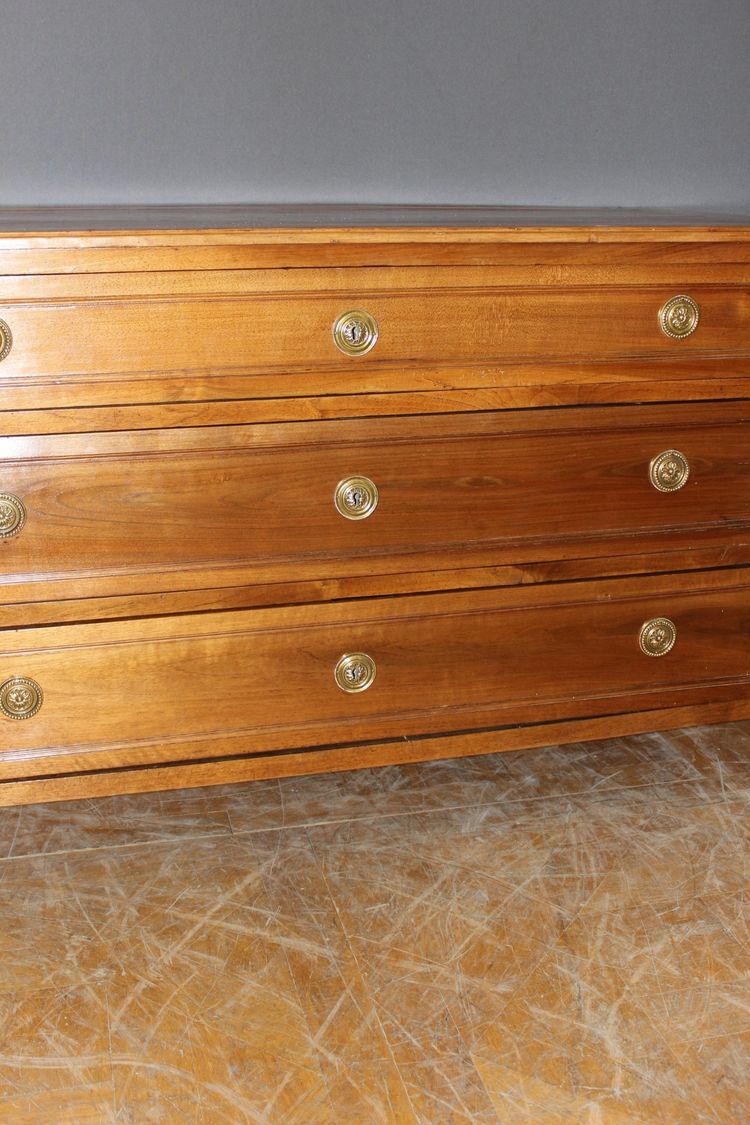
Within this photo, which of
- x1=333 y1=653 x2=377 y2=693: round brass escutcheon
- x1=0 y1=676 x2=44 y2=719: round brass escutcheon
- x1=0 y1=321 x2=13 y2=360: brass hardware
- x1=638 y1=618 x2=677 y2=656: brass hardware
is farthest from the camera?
x1=638 y1=618 x2=677 y2=656: brass hardware

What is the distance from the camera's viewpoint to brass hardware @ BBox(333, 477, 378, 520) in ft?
5.28

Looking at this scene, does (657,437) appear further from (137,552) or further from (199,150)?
(199,150)

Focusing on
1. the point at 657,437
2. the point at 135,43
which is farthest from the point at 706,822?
the point at 135,43

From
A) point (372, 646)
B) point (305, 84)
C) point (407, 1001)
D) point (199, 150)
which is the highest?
point (305, 84)

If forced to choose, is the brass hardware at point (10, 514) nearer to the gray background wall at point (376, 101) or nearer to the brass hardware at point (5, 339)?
the brass hardware at point (5, 339)

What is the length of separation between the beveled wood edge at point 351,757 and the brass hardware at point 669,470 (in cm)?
38

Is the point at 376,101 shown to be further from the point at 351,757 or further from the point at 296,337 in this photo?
the point at 351,757

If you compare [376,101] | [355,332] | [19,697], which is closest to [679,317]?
[355,332]

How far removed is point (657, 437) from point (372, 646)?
544 millimetres

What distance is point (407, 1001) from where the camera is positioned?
4.79 ft

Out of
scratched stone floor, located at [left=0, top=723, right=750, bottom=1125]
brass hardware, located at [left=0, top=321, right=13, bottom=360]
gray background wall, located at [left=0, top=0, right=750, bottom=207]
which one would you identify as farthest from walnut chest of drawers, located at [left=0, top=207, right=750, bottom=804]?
gray background wall, located at [left=0, top=0, right=750, bottom=207]

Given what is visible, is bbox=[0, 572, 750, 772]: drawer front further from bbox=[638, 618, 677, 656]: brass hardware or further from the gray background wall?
the gray background wall

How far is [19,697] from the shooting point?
1.58 m

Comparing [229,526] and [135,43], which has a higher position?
[135,43]
